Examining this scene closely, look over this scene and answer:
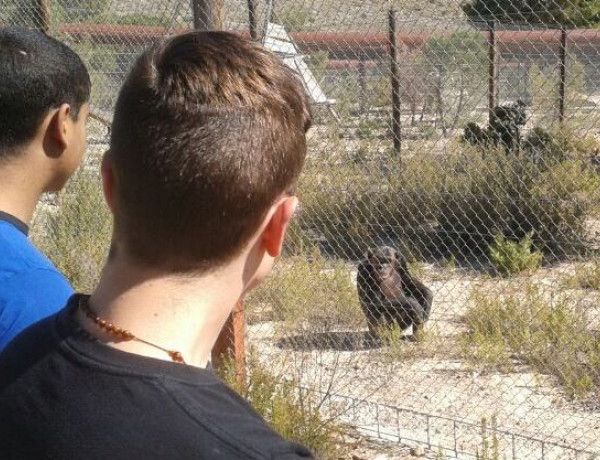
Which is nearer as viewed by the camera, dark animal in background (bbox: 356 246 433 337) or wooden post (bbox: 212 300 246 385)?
wooden post (bbox: 212 300 246 385)

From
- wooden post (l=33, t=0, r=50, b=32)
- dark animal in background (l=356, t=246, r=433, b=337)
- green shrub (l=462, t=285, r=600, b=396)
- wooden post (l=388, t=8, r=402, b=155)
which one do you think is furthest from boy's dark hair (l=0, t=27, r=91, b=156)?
wooden post (l=33, t=0, r=50, b=32)

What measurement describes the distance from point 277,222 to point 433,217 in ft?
15.4

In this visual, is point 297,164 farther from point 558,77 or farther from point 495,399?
point 495,399

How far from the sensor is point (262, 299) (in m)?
6.14

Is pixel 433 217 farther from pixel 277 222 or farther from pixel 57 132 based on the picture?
pixel 277 222

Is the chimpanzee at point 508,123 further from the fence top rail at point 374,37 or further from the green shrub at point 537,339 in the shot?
the green shrub at point 537,339

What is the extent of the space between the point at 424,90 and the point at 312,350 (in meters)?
1.65

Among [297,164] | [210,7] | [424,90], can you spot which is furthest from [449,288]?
[297,164]

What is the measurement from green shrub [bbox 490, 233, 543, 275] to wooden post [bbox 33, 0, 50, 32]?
329cm

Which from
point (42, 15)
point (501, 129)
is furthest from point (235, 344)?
point (42, 15)

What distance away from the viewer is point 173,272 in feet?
4.10

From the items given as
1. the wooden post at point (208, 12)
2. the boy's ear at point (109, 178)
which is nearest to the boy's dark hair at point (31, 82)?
the boy's ear at point (109, 178)

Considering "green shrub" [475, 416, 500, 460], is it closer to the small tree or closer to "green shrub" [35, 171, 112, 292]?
the small tree

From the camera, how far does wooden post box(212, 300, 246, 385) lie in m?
4.66
